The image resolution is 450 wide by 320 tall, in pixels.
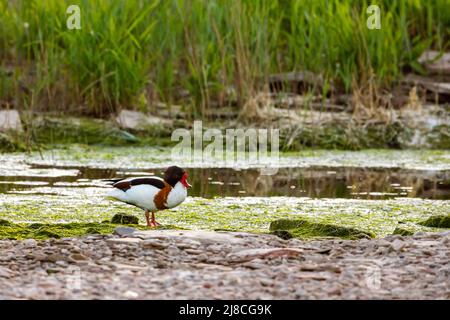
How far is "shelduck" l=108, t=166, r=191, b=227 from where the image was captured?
21.8 feet

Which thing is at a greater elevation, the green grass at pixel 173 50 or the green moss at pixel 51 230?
the green grass at pixel 173 50

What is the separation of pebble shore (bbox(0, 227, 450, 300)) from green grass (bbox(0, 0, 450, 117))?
5588 mm

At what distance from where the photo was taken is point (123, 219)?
270 inches

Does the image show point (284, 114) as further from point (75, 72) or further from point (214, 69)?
point (75, 72)

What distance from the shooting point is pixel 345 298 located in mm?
4555

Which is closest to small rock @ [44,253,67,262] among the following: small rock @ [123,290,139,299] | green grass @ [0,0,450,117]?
small rock @ [123,290,139,299]

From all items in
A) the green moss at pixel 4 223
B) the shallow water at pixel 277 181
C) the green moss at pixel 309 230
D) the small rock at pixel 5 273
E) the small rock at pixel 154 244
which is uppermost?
the small rock at pixel 5 273

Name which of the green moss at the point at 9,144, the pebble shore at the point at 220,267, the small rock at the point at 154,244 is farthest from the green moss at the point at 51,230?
the green moss at the point at 9,144

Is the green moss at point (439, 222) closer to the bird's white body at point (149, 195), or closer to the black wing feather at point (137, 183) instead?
the bird's white body at point (149, 195)

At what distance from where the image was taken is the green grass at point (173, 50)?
11422mm

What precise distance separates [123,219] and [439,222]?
6.47 feet

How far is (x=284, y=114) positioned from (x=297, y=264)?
653 cm

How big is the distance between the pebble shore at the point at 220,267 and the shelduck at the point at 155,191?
0.60 meters

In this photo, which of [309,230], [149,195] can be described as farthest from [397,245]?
[149,195]
